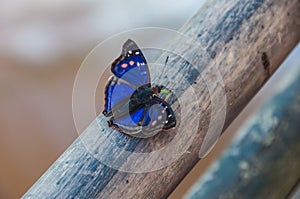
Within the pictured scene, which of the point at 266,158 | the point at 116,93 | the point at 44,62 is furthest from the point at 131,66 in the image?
the point at 44,62

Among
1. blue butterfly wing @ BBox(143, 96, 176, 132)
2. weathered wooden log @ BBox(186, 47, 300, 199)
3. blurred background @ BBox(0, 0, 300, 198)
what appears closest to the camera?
weathered wooden log @ BBox(186, 47, 300, 199)

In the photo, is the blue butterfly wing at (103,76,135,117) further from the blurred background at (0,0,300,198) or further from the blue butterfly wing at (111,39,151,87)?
the blurred background at (0,0,300,198)


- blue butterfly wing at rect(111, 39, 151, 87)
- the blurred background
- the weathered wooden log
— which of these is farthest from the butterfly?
the blurred background

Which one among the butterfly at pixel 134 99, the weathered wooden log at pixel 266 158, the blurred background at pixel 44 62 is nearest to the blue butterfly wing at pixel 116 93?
the butterfly at pixel 134 99

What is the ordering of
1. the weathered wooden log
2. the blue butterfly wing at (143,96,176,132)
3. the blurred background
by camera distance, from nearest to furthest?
the weathered wooden log < the blue butterfly wing at (143,96,176,132) < the blurred background

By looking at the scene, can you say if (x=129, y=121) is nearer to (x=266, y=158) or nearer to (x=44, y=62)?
(x=266, y=158)

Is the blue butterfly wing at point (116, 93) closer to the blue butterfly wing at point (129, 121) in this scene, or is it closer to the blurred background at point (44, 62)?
the blue butterfly wing at point (129, 121)

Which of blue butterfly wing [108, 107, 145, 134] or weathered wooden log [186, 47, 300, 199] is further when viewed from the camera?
blue butterfly wing [108, 107, 145, 134]
